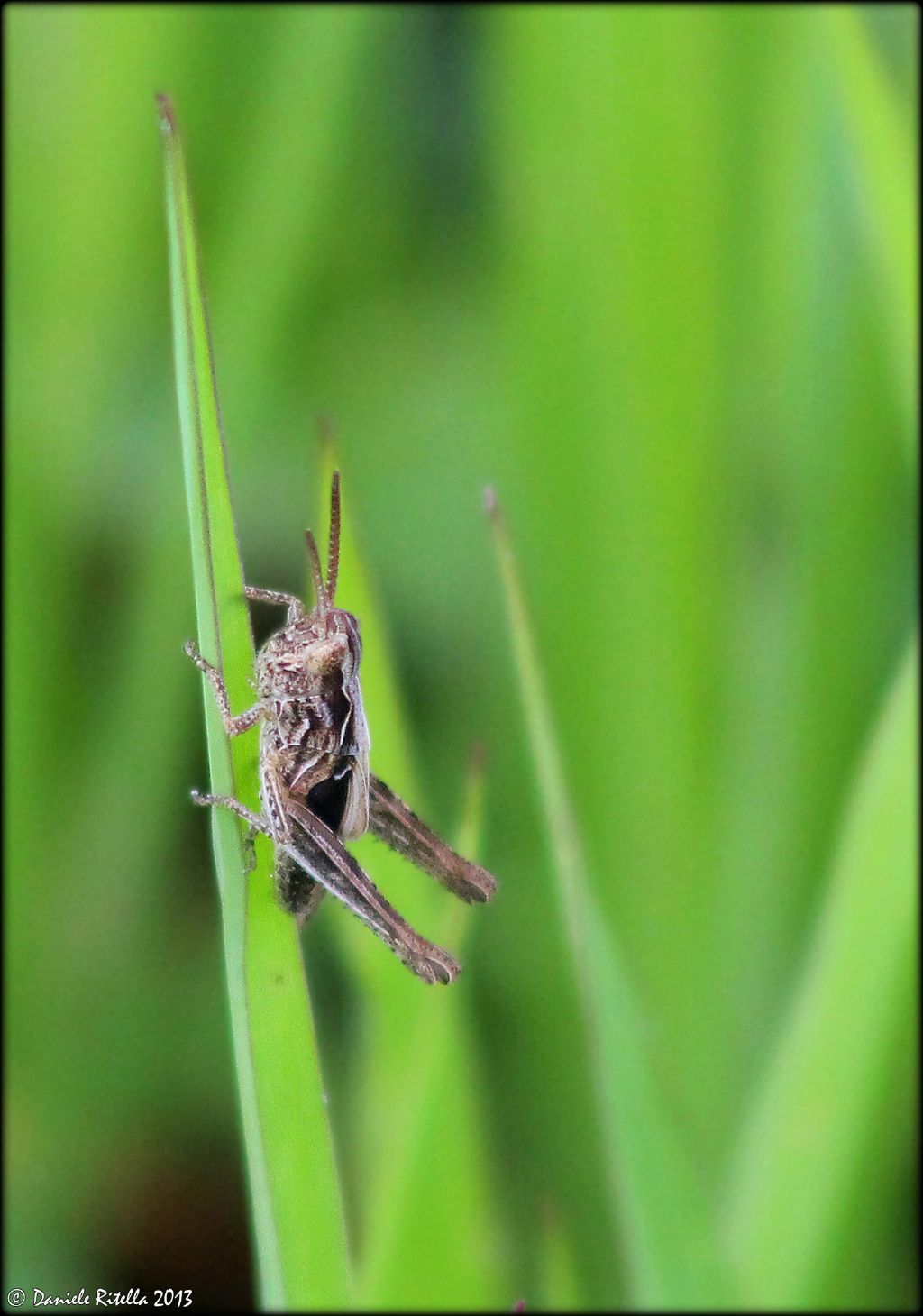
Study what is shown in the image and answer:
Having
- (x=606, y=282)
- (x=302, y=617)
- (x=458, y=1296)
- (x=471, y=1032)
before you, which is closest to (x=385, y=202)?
(x=606, y=282)

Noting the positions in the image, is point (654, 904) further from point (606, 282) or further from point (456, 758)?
point (606, 282)

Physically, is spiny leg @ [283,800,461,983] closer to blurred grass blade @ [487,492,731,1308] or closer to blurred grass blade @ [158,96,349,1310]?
blurred grass blade @ [487,492,731,1308]

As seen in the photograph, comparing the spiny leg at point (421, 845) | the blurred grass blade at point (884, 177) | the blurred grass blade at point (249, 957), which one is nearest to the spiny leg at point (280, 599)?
the spiny leg at point (421, 845)

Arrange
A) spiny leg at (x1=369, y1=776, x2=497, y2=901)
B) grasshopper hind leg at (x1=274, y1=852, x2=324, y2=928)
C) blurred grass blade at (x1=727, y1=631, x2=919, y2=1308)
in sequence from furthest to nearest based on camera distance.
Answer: blurred grass blade at (x1=727, y1=631, x2=919, y2=1308) < spiny leg at (x1=369, y1=776, x2=497, y2=901) < grasshopper hind leg at (x1=274, y1=852, x2=324, y2=928)

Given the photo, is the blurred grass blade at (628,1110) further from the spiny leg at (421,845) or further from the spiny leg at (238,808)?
the spiny leg at (238,808)

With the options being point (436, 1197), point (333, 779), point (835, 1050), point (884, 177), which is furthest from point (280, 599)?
point (884, 177)

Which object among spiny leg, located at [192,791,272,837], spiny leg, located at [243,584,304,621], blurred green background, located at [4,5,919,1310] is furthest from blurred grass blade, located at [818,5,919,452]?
spiny leg, located at [192,791,272,837]

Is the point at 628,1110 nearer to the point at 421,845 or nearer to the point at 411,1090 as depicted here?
the point at 411,1090
